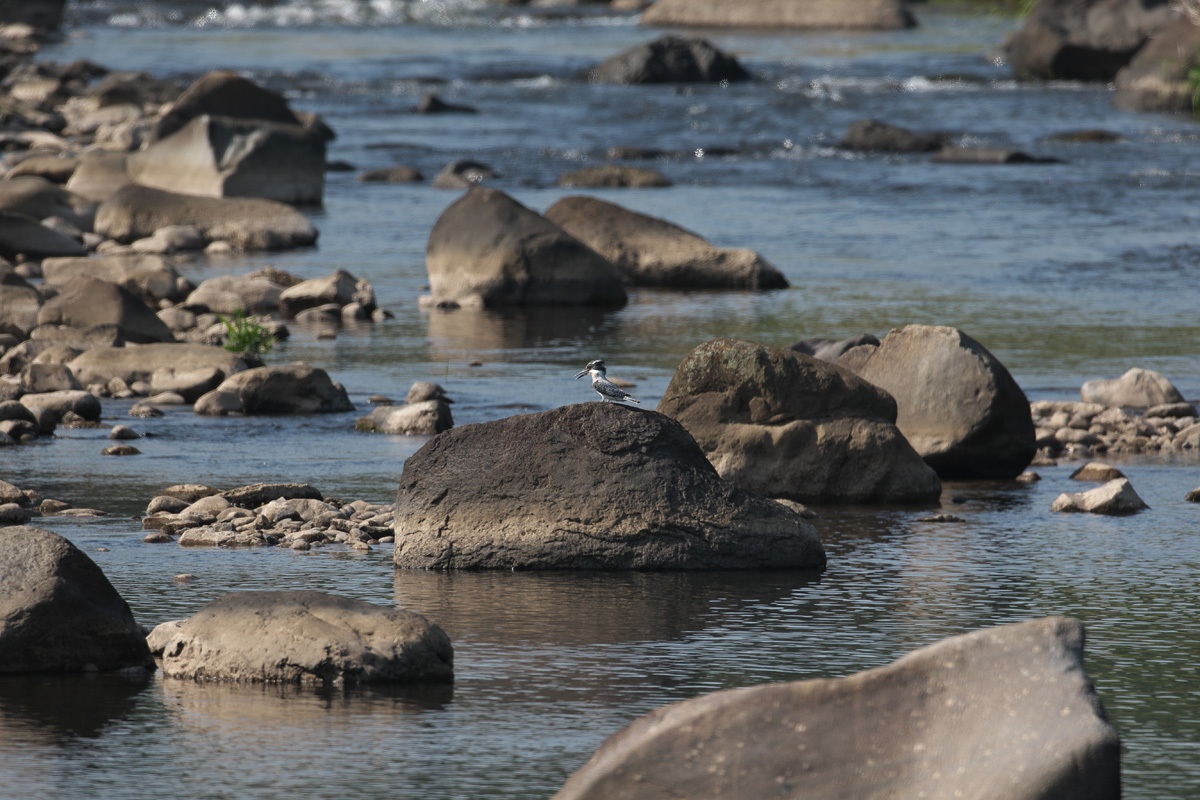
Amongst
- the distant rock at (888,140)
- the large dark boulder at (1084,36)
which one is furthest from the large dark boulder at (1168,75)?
the distant rock at (888,140)

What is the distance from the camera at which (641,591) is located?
832 cm

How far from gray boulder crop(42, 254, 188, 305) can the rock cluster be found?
8159mm

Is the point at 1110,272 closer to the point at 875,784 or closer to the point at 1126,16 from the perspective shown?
the point at 875,784

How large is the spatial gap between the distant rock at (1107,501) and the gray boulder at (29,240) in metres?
13.3

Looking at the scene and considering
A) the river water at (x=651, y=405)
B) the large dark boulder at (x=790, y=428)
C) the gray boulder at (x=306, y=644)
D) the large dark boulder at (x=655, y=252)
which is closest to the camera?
the river water at (x=651, y=405)

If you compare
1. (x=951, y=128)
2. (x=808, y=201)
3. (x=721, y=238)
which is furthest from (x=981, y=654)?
(x=951, y=128)

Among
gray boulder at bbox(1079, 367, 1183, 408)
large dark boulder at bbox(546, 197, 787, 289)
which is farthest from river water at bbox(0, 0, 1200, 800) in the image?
gray boulder at bbox(1079, 367, 1183, 408)

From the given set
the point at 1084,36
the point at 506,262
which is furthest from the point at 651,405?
the point at 1084,36

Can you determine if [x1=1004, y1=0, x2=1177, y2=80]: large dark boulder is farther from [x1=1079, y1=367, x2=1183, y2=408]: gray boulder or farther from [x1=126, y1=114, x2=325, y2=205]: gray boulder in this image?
[x1=1079, y1=367, x2=1183, y2=408]: gray boulder

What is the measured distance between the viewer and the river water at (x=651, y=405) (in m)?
6.23

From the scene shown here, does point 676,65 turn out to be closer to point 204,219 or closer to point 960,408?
point 204,219

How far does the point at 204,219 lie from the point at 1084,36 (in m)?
24.1

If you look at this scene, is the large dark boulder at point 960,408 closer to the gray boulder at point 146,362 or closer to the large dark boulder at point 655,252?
the gray boulder at point 146,362

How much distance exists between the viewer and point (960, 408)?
11188 millimetres
